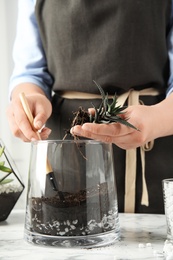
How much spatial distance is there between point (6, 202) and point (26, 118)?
0.17m

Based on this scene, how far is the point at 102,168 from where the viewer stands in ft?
2.45

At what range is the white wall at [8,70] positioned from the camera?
199 cm

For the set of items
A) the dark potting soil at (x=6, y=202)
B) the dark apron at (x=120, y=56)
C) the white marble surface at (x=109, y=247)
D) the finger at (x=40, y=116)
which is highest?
the dark apron at (x=120, y=56)

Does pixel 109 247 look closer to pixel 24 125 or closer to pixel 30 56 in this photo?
pixel 24 125

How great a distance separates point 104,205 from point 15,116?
0.31m

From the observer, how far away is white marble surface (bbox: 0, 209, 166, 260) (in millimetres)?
684

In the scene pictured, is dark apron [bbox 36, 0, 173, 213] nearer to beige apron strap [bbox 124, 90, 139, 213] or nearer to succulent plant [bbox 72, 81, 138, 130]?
beige apron strap [bbox 124, 90, 139, 213]

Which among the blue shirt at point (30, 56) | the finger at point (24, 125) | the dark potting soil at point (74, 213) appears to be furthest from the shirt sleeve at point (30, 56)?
the dark potting soil at point (74, 213)

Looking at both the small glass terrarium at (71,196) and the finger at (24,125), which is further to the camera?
the finger at (24,125)

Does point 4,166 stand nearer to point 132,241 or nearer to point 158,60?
point 132,241

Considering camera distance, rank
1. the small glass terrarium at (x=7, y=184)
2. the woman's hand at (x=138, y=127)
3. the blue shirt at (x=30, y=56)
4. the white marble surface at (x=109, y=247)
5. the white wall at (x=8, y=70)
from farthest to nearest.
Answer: the white wall at (x=8, y=70) → the blue shirt at (x=30, y=56) → the small glass terrarium at (x=7, y=184) → the woman's hand at (x=138, y=127) → the white marble surface at (x=109, y=247)

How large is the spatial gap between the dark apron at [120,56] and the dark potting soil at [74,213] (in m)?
0.42

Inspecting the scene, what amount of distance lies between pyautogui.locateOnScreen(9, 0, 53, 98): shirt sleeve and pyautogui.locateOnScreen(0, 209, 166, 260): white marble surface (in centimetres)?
49

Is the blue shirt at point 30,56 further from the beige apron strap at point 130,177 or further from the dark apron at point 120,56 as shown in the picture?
the beige apron strap at point 130,177
